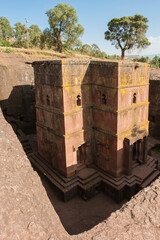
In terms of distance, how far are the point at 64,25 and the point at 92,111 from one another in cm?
2499

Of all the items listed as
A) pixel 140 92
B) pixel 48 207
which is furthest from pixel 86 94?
pixel 48 207

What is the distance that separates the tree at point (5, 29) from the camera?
53469mm

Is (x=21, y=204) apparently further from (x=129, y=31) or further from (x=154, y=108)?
(x=129, y=31)

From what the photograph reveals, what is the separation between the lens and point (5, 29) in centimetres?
5372

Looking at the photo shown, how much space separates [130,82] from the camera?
33.4 ft

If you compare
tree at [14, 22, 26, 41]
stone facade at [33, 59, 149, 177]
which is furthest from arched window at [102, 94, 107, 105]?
tree at [14, 22, 26, 41]

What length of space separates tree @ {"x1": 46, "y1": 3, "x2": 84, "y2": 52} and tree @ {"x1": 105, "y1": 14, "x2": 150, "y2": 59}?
760cm

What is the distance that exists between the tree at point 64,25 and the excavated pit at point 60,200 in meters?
18.4

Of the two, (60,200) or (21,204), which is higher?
(21,204)

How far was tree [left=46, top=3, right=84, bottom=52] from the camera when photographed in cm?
3016

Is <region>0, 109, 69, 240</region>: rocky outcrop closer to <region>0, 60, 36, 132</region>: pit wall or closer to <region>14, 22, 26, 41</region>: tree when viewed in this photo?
<region>0, 60, 36, 132</region>: pit wall

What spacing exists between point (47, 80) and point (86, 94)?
7.58 ft

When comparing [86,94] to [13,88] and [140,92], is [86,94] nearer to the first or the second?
[140,92]

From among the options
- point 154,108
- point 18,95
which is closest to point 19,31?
point 18,95
